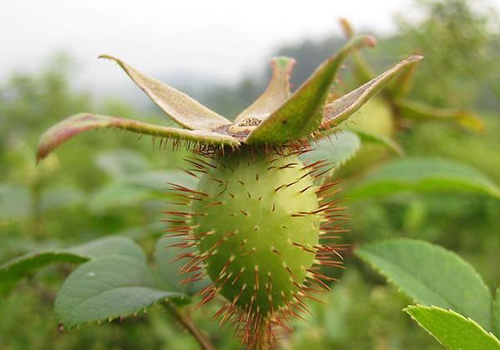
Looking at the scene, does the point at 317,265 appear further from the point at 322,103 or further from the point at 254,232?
the point at 322,103

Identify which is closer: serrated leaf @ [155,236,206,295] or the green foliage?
serrated leaf @ [155,236,206,295]

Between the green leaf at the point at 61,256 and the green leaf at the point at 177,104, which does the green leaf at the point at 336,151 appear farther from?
the green leaf at the point at 61,256

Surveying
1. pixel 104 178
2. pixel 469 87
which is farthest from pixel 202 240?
pixel 104 178

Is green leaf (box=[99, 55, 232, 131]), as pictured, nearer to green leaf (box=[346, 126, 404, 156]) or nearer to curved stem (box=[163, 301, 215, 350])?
curved stem (box=[163, 301, 215, 350])

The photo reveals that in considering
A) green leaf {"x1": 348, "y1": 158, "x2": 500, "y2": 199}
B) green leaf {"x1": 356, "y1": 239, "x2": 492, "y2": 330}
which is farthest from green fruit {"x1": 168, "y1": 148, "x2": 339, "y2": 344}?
green leaf {"x1": 348, "y1": 158, "x2": 500, "y2": 199}

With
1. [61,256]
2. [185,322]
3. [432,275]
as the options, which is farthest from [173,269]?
[432,275]

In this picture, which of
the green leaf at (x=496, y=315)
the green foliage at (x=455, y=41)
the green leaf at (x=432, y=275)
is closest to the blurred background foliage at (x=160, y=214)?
the green foliage at (x=455, y=41)

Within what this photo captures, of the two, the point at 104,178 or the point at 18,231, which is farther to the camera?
the point at 104,178

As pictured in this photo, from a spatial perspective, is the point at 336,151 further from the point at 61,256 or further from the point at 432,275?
the point at 61,256
